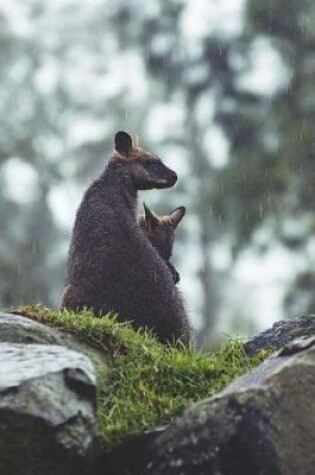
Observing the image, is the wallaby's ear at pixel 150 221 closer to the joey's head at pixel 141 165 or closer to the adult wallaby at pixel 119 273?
the joey's head at pixel 141 165

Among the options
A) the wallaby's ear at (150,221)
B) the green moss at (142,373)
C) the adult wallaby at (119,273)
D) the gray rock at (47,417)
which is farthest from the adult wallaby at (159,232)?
the gray rock at (47,417)

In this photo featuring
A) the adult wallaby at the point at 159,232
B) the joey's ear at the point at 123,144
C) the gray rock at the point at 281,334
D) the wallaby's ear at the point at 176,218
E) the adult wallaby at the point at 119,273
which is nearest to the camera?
the gray rock at the point at 281,334

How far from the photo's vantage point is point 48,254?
2761cm

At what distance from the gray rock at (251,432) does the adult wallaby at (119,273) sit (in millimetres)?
3370

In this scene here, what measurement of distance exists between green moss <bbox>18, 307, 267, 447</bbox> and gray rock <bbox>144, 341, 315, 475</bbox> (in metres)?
0.45

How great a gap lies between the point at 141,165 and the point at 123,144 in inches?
10.3

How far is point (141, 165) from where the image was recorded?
9.62 metres

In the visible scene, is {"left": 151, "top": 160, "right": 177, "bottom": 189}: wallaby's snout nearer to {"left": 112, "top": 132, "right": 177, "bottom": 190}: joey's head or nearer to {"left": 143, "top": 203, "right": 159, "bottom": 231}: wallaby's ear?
{"left": 112, "top": 132, "right": 177, "bottom": 190}: joey's head

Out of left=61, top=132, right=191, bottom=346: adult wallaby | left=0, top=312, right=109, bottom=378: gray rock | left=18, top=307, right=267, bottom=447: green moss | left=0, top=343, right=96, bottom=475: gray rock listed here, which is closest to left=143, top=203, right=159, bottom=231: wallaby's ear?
left=61, top=132, right=191, bottom=346: adult wallaby

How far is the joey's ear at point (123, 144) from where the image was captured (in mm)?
9672

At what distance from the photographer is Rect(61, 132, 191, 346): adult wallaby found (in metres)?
8.30

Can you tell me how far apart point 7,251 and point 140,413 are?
859 inches

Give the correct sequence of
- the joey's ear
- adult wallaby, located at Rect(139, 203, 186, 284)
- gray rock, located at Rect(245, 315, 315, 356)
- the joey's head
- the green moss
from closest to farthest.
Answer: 1. the green moss
2. gray rock, located at Rect(245, 315, 315, 356)
3. the joey's head
4. the joey's ear
5. adult wallaby, located at Rect(139, 203, 186, 284)

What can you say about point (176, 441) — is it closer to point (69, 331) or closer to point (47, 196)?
point (69, 331)
